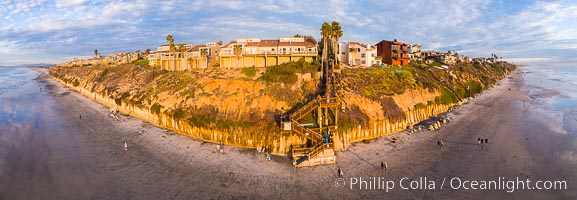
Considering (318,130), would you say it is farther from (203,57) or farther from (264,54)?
(203,57)

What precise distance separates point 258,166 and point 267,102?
36.5 ft

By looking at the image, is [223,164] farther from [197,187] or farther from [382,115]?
[382,115]

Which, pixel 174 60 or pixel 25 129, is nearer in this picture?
pixel 25 129

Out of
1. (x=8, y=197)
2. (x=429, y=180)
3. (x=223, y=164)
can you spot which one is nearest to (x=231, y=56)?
(x=223, y=164)

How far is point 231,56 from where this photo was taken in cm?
5103

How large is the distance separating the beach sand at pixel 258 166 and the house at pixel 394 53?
1116 inches

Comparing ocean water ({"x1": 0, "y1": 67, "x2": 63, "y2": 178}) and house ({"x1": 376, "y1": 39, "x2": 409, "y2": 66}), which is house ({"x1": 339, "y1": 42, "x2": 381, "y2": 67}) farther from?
ocean water ({"x1": 0, "y1": 67, "x2": 63, "y2": 178})

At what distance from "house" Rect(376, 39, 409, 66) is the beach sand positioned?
2836cm

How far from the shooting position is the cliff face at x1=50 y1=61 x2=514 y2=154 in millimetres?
32938

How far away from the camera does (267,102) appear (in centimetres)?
3606

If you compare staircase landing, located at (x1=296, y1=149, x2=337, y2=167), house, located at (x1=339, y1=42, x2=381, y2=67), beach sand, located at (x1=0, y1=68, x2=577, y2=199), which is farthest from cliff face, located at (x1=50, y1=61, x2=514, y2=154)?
house, located at (x1=339, y1=42, x2=381, y2=67)

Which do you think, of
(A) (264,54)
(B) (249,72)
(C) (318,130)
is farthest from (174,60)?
(C) (318,130)

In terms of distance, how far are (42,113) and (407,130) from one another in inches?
2533

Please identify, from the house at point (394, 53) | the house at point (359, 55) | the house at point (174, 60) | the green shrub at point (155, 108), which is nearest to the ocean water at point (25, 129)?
the green shrub at point (155, 108)
